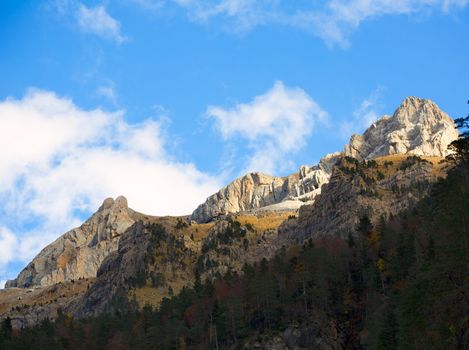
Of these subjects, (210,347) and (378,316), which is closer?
(378,316)

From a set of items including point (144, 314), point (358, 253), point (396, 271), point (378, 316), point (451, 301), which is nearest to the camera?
point (451, 301)

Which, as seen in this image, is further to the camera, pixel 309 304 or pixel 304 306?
pixel 309 304

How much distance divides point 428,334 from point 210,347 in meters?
66.3

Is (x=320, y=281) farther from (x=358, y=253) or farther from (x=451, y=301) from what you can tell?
(x=451, y=301)

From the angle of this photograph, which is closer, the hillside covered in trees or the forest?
the forest

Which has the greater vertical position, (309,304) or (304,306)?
(309,304)

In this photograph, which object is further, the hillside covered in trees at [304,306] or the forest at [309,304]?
the hillside covered in trees at [304,306]

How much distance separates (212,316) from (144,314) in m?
33.3

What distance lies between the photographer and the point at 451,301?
74812mm

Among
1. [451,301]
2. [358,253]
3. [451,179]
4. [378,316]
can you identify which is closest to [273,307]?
[358,253]

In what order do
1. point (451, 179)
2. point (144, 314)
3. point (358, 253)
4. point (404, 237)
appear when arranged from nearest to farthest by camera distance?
point (451, 179) → point (404, 237) → point (358, 253) → point (144, 314)

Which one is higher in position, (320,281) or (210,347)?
(320,281)

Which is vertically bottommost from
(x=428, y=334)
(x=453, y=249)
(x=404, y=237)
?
(x=428, y=334)

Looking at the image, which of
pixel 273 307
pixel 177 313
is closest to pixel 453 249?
pixel 273 307
